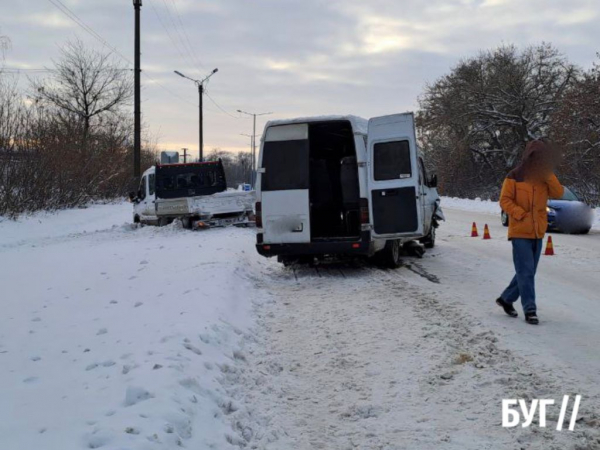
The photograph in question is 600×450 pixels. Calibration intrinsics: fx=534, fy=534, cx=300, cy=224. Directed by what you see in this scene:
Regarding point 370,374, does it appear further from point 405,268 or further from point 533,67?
point 533,67

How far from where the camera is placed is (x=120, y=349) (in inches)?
185

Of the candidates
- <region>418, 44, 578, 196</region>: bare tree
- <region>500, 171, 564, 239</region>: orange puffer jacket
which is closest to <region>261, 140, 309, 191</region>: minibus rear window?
<region>500, 171, 564, 239</region>: orange puffer jacket

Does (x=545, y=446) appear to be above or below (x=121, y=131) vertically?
below

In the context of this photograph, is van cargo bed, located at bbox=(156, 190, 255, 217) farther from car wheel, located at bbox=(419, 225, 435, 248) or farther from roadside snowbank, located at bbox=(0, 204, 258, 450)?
car wheel, located at bbox=(419, 225, 435, 248)

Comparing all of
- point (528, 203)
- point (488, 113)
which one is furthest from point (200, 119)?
point (528, 203)

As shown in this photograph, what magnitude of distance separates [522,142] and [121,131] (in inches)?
1103

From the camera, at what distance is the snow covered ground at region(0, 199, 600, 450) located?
3342 millimetres

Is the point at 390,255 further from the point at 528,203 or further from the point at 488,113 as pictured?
the point at 488,113

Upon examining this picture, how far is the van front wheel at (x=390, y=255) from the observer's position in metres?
9.64

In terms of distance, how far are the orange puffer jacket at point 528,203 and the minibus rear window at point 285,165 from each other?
401 cm

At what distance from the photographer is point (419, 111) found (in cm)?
4056

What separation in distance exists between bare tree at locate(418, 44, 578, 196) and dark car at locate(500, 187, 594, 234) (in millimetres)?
18830

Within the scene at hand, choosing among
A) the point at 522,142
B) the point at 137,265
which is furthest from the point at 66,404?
the point at 522,142

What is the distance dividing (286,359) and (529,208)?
309cm
